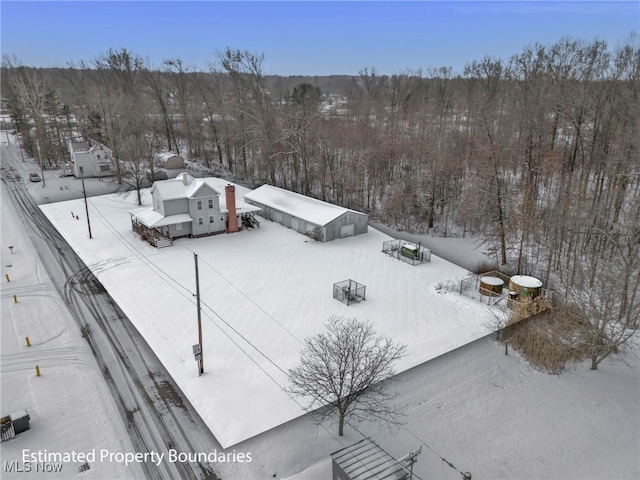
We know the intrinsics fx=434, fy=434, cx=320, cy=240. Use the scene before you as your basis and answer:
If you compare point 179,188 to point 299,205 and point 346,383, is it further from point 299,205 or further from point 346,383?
point 346,383

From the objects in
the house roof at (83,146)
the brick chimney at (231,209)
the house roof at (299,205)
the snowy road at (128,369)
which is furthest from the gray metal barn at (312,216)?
the house roof at (83,146)

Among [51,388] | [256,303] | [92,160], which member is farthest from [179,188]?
[92,160]

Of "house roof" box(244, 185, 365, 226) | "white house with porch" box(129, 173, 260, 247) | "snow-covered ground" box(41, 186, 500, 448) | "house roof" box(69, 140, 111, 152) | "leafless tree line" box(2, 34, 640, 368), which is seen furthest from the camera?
"house roof" box(69, 140, 111, 152)

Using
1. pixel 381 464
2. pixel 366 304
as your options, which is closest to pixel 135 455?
pixel 381 464

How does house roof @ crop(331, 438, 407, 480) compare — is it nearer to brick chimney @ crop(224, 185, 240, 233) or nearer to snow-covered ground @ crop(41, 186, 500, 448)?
snow-covered ground @ crop(41, 186, 500, 448)

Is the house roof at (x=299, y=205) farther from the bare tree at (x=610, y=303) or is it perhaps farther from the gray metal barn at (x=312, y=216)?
the bare tree at (x=610, y=303)

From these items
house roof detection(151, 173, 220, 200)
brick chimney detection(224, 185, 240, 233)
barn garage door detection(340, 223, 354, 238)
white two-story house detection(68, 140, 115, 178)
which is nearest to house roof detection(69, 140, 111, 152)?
white two-story house detection(68, 140, 115, 178)

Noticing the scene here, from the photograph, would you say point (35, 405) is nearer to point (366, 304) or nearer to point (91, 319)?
point (91, 319)
